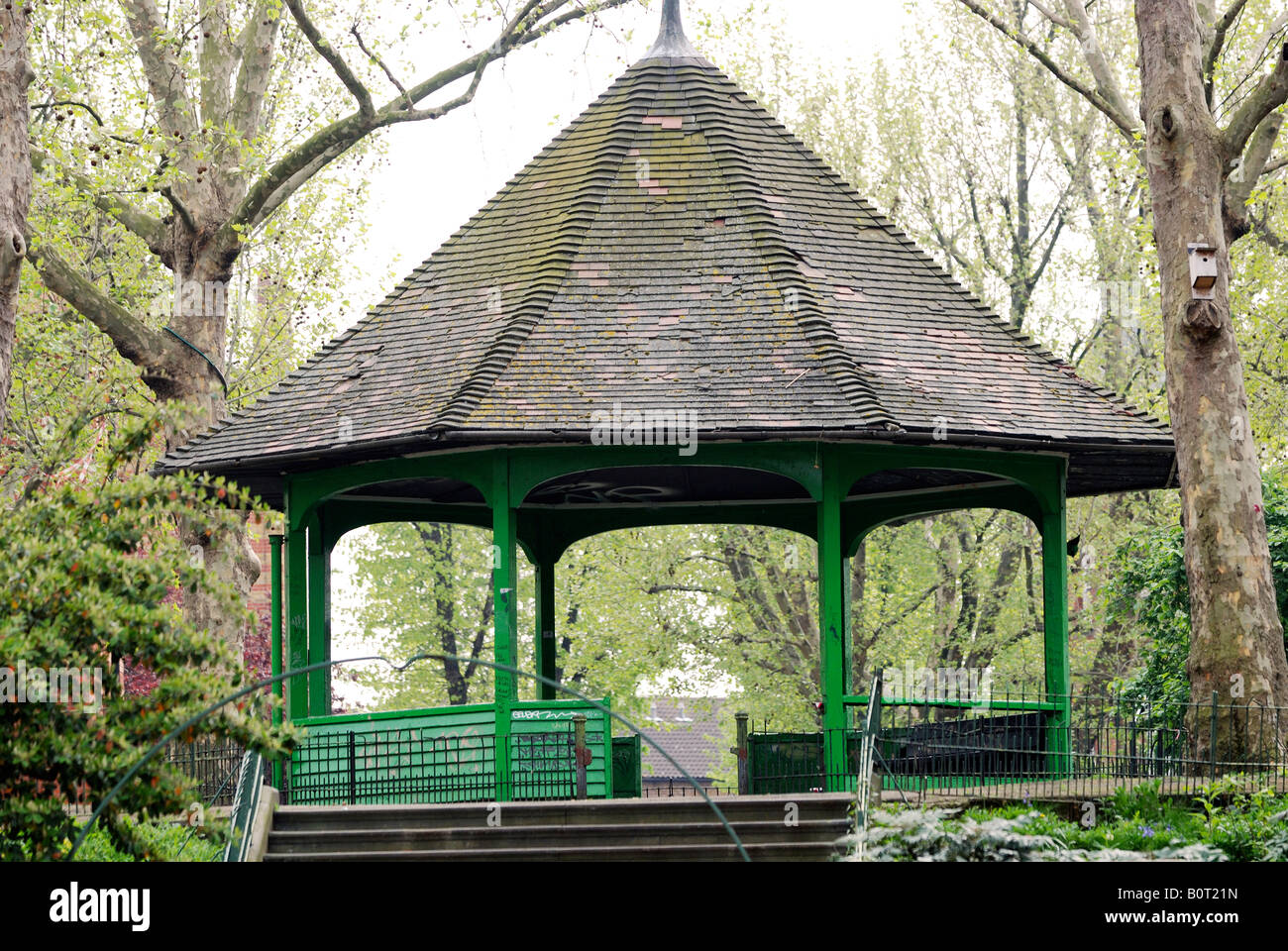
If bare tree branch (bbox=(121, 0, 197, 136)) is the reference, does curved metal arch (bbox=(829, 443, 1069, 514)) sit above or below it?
below

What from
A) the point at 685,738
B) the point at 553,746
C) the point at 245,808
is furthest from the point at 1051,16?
the point at 685,738

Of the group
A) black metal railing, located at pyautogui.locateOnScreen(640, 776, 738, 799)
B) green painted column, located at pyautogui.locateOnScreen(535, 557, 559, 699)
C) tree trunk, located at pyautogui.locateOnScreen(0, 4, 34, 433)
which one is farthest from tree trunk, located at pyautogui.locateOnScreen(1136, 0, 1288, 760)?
tree trunk, located at pyautogui.locateOnScreen(0, 4, 34, 433)

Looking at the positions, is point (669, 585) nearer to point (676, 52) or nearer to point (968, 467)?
point (676, 52)

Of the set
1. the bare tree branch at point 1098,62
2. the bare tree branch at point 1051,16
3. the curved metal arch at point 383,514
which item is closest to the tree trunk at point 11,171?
the curved metal arch at point 383,514

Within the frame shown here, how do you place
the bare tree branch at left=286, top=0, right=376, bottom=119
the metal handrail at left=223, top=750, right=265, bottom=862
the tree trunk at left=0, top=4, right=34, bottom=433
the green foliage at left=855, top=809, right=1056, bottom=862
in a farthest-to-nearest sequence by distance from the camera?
the bare tree branch at left=286, top=0, right=376, bottom=119 → the tree trunk at left=0, top=4, right=34, bottom=433 → the metal handrail at left=223, top=750, right=265, bottom=862 → the green foliage at left=855, top=809, right=1056, bottom=862

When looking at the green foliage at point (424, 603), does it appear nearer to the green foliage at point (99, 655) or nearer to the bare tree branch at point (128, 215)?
the bare tree branch at point (128, 215)

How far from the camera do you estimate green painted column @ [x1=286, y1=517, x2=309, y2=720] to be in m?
16.4

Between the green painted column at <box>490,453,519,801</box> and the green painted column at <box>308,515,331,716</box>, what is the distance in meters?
2.70

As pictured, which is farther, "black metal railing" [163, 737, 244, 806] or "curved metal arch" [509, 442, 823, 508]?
"black metal railing" [163, 737, 244, 806]

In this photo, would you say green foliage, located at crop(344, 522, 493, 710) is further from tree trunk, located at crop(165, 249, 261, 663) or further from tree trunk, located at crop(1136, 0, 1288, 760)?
tree trunk, located at crop(1136, 0, 1288, 760)

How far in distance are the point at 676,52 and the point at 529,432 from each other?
21.6ft

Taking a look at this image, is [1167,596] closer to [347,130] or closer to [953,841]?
[953,841]

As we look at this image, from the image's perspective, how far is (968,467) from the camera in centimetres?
1561
